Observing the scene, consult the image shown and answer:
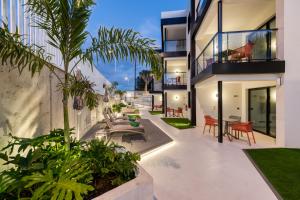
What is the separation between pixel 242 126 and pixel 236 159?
2.00m

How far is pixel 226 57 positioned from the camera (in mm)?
7473

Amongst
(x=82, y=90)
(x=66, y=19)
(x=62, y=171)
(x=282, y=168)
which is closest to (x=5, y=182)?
(x=62, y=171)

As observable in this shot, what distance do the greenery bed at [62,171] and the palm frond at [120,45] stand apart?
4.96ft

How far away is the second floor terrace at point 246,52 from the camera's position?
6.96m

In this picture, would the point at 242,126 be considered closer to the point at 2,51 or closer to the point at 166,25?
the point at 2,51

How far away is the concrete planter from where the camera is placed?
225cm

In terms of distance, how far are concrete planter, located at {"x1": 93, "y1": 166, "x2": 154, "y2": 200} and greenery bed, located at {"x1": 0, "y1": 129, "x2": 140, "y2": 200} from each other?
0.69ft

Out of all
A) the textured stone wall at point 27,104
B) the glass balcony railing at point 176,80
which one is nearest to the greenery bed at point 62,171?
the textured stone wall at point 27,104

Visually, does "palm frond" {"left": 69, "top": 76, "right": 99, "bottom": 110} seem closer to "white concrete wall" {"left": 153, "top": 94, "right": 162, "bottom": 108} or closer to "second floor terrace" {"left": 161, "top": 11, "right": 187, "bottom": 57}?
"second floor terrace" {"left": 161, "top": 11, "right": 187, "bottom": 57}

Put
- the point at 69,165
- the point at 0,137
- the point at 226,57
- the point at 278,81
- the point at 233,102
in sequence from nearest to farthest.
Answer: the point at 69,165, the point at 0,137, the point at 278,81, the point at 226,57, the point at 233,102

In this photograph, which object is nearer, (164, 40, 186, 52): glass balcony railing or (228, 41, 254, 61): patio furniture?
(228, 41, 254, 61): patio furniture

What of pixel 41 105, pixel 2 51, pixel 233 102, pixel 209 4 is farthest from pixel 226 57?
pixel 2 51

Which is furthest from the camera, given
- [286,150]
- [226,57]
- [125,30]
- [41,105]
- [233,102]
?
[233,102]

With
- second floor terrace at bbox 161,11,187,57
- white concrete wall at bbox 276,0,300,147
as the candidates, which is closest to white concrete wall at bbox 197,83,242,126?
white concrete wall at bbox 276,0,300,147
